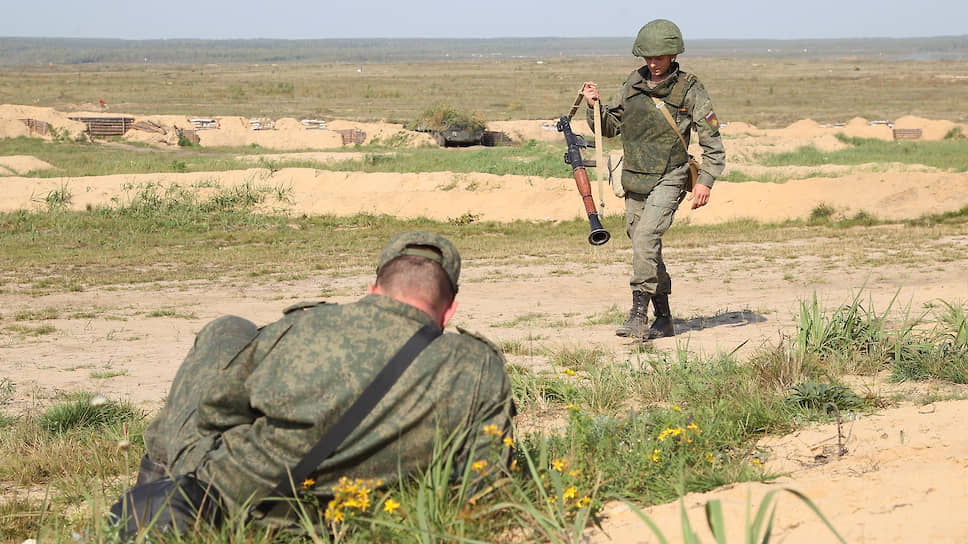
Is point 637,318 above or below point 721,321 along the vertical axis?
above

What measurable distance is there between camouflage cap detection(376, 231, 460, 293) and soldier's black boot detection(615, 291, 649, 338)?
380 cm

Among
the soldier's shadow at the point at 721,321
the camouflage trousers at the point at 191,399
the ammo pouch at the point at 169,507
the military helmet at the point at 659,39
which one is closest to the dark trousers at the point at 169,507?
the ammo pouch at the point at 169,507

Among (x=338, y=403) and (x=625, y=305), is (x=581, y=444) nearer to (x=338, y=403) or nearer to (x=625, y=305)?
(x=338, y=403)

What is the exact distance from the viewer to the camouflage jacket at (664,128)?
20.8 feet

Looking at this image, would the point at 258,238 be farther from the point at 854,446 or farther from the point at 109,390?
the point at 854,446

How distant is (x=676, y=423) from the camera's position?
3600 millimetres

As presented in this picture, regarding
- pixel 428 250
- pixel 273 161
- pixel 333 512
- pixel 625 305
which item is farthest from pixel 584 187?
pixel 273 161

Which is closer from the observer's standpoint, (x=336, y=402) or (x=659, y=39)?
(x=336, y=402)

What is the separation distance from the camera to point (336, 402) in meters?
2.72

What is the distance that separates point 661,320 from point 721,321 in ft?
2.88

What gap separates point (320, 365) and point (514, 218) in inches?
597

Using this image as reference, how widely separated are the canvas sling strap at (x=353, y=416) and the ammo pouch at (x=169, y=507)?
0.59 ft

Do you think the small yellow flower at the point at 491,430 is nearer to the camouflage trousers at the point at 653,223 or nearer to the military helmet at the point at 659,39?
the camouflage trousers at the point at 653,223

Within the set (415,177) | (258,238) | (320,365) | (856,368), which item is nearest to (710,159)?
(856,368)
